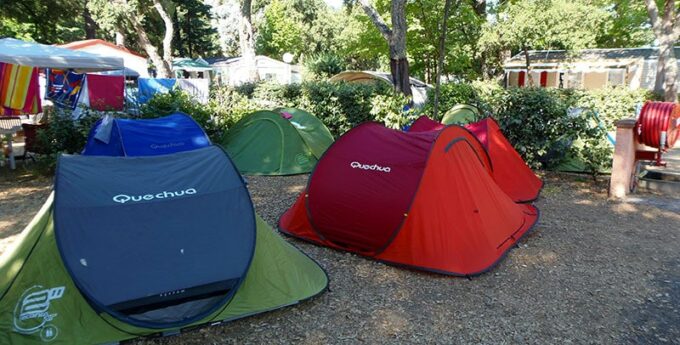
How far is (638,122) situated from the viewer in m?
6.78

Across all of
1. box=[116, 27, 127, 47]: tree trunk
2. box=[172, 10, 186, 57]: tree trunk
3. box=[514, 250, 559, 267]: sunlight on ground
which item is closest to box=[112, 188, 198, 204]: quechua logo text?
box=[514, 250, 559, 267]: sunlight on ground

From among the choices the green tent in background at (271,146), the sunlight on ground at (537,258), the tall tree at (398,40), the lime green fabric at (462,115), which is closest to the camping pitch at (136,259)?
the sunlight on ground at (537,258)

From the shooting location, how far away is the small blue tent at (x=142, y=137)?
633 centimetres

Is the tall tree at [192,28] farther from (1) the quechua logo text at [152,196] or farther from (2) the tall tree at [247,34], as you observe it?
(1) the quechua logo text at [152,196]

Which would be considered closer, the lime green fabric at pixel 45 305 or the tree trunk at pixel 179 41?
the lime green fabric at pixel 45 305

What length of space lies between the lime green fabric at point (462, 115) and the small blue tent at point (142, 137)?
460 cm

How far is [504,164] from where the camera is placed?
22.1 ft

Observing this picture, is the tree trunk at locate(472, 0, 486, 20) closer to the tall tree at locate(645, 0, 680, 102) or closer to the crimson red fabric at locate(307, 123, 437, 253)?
the tall tree at locate(645, 0, 680, 102)

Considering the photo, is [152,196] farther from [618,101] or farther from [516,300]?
[618,101]

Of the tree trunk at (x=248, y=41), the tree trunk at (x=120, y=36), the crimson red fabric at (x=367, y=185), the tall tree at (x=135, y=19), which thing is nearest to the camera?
the crimson red fabric at (x=367, y=185)

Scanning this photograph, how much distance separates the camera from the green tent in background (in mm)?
8359

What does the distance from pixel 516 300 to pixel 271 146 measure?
564cm

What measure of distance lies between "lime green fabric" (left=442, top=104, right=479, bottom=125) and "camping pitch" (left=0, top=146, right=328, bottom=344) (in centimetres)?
609

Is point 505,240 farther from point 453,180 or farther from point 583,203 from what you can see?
point 583,203
